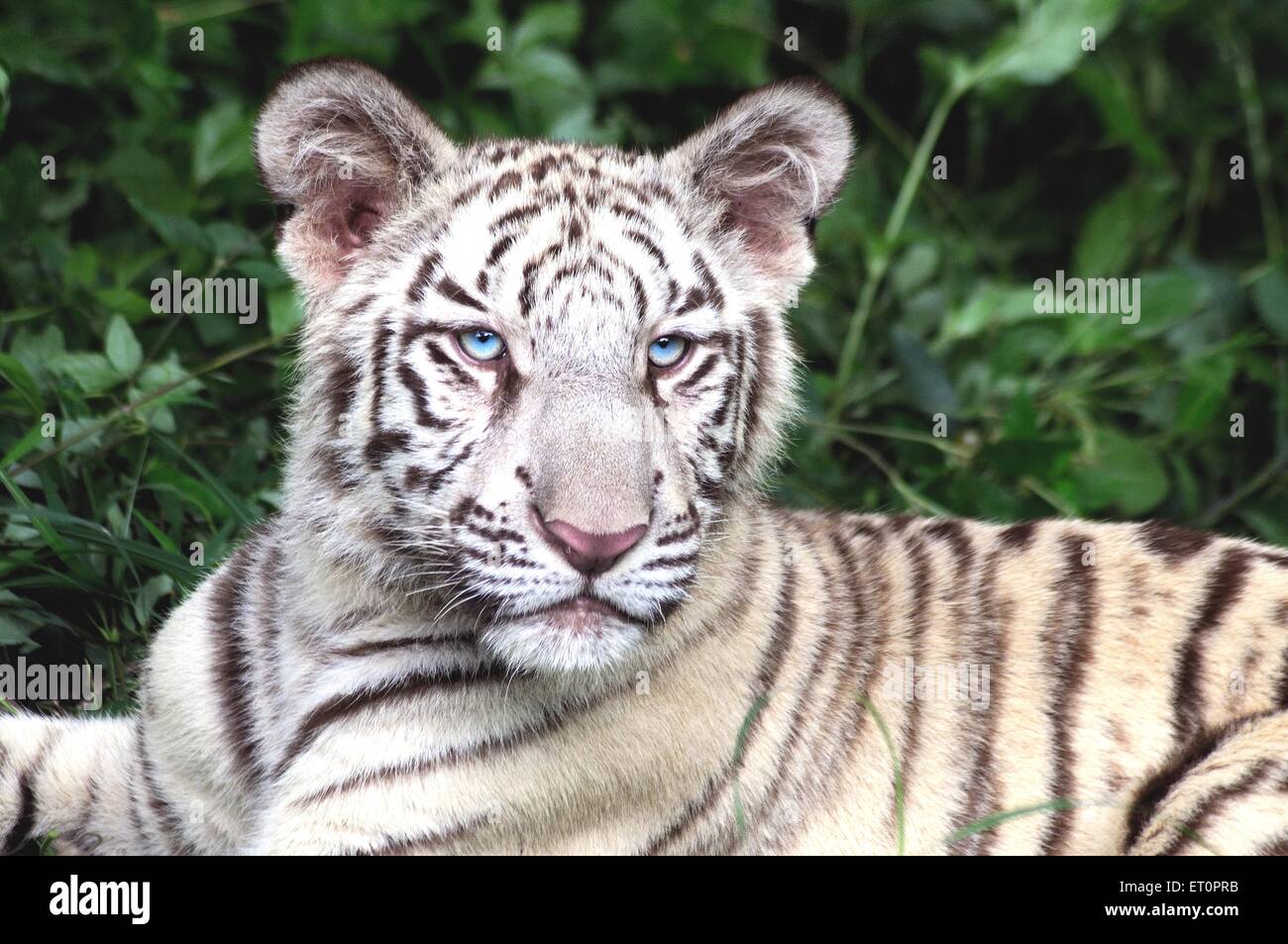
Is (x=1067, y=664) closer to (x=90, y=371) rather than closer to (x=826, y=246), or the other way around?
(x=90, y=371)

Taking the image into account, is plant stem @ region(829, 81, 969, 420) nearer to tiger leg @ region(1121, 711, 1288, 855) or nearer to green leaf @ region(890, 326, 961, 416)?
green leaf @ region(890, 326, 961, 416)

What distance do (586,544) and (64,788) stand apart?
136 cm

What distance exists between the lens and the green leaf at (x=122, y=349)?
12.6 feet

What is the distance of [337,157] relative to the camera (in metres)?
2.98

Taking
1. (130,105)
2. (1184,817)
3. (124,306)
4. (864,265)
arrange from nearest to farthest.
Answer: (1184,817), (124,306), (130,105), (864,265)

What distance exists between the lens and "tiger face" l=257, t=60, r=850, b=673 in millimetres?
2609

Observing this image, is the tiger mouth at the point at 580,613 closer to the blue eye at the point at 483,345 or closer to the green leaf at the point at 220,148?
the blue eye at the point at 483,345

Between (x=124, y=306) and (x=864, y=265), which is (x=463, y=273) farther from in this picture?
(x=864, y=265)

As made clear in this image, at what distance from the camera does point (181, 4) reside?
17.7 ft

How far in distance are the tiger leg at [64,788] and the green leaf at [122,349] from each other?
99cm

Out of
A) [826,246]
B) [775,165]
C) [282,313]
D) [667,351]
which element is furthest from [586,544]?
[826,246]

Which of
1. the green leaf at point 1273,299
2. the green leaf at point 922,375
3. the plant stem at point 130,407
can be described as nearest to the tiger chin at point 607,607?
the plant stem at point 130,407

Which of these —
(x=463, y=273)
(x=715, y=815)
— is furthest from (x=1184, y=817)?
(x=463, y=273)

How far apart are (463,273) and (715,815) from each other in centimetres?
110
